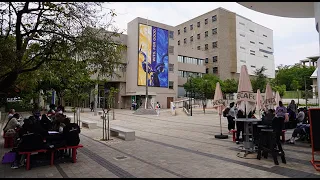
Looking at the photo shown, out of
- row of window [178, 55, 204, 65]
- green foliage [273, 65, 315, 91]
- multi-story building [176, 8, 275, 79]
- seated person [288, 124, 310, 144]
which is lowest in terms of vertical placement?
seated person [288, 124, 310, 144]

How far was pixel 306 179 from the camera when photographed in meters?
4.79

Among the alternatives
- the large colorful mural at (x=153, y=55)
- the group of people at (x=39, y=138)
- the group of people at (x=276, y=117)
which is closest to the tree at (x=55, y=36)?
the group of people at (x=39, y=138)

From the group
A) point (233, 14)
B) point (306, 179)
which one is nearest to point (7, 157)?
point (306, 179)

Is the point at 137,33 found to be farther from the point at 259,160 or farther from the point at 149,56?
the point at 259,160

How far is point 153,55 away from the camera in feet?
128

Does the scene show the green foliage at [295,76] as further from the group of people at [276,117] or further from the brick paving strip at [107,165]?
the brick paving strip at [107,165]

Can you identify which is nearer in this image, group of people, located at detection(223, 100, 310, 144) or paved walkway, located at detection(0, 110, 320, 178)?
paved walkway, located at detection(0, 110, 320, 178)

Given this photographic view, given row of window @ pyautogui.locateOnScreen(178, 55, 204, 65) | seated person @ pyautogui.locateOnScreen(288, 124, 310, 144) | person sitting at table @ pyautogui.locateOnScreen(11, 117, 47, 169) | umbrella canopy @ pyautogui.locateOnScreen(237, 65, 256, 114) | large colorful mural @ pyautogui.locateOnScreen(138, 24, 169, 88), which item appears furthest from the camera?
row of window @ pyautogui.locateOnScreen(178, 55, 204, 65)

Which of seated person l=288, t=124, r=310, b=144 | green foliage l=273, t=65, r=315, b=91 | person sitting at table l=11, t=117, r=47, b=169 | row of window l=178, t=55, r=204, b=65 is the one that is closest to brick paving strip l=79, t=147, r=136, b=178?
person sitting at table l=11, t=117, r=47, b=169

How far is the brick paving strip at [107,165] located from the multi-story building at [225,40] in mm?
50321

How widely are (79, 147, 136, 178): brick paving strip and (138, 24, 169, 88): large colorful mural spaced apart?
30210 millimetres

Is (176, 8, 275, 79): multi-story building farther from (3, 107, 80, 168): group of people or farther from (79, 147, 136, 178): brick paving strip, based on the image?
(3, 107, 80, 168): group of people

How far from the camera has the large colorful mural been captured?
125 feet

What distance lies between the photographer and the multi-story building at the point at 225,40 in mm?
54844
